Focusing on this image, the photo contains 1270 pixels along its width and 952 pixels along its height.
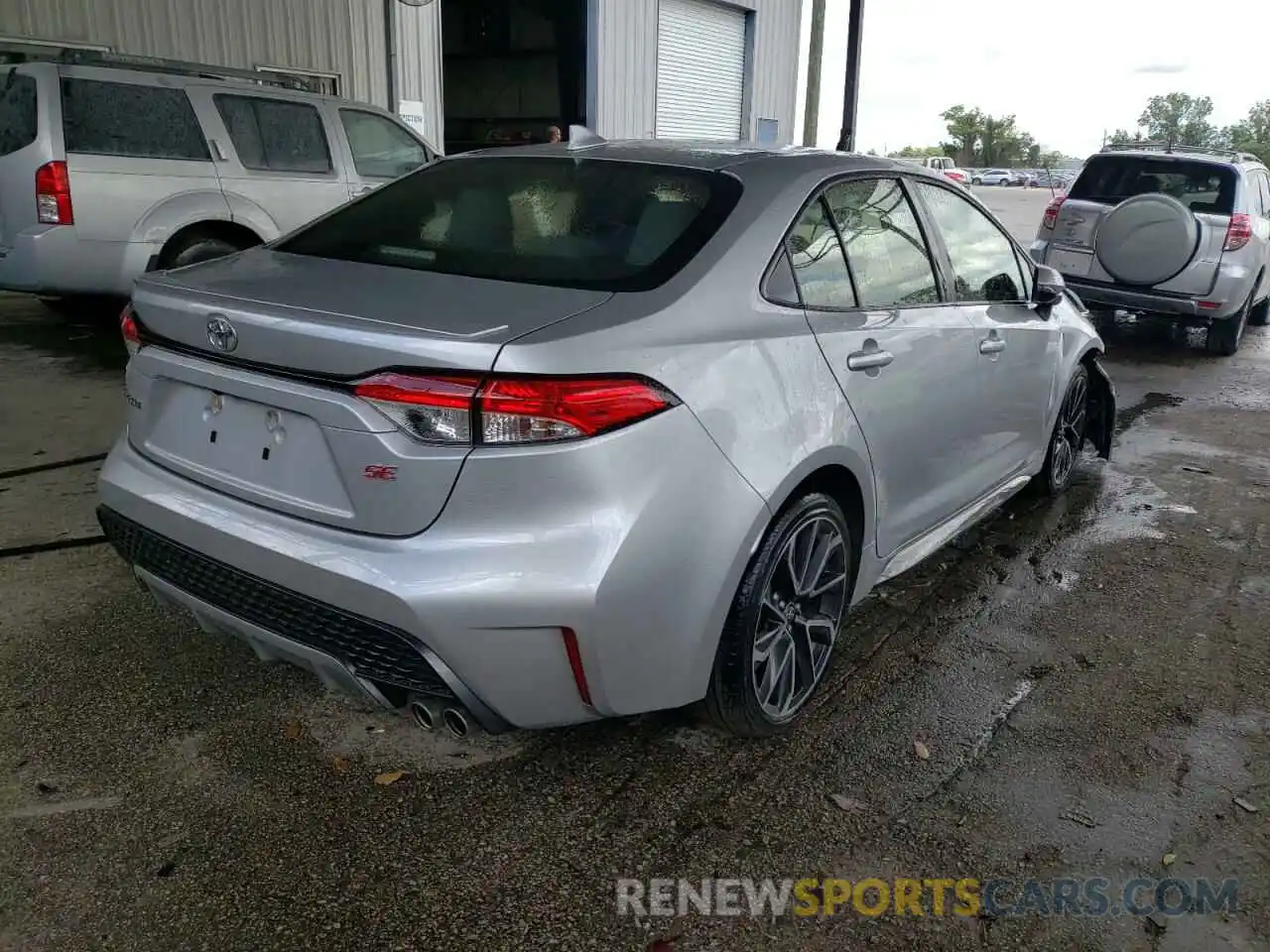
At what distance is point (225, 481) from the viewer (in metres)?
2.51

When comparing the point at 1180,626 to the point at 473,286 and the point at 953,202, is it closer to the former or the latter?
the point at 953,202

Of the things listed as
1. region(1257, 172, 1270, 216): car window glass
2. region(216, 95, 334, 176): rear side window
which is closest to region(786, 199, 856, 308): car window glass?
region(216, 95, 334, 176): rear side window

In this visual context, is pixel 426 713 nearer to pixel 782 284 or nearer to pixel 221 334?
pixel 221 334

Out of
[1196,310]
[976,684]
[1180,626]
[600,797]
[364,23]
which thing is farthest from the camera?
[364,23]

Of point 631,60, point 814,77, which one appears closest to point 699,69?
point 631,60

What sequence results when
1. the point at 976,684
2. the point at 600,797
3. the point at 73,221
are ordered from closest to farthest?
the point at 600,797, the point at 976,684, the point at 73,221

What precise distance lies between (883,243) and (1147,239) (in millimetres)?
6408

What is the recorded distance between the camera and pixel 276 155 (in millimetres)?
8125

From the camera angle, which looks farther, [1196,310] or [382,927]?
[1196,310]

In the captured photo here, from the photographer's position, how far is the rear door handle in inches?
116

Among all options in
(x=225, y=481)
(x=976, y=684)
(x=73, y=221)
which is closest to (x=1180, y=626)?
(x=976, y=684)

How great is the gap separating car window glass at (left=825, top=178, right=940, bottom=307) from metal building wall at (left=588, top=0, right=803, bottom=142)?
10.4 meters

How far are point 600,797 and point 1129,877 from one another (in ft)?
4.15

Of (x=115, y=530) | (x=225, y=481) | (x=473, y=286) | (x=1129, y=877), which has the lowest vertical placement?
(x=1129, y=877)
